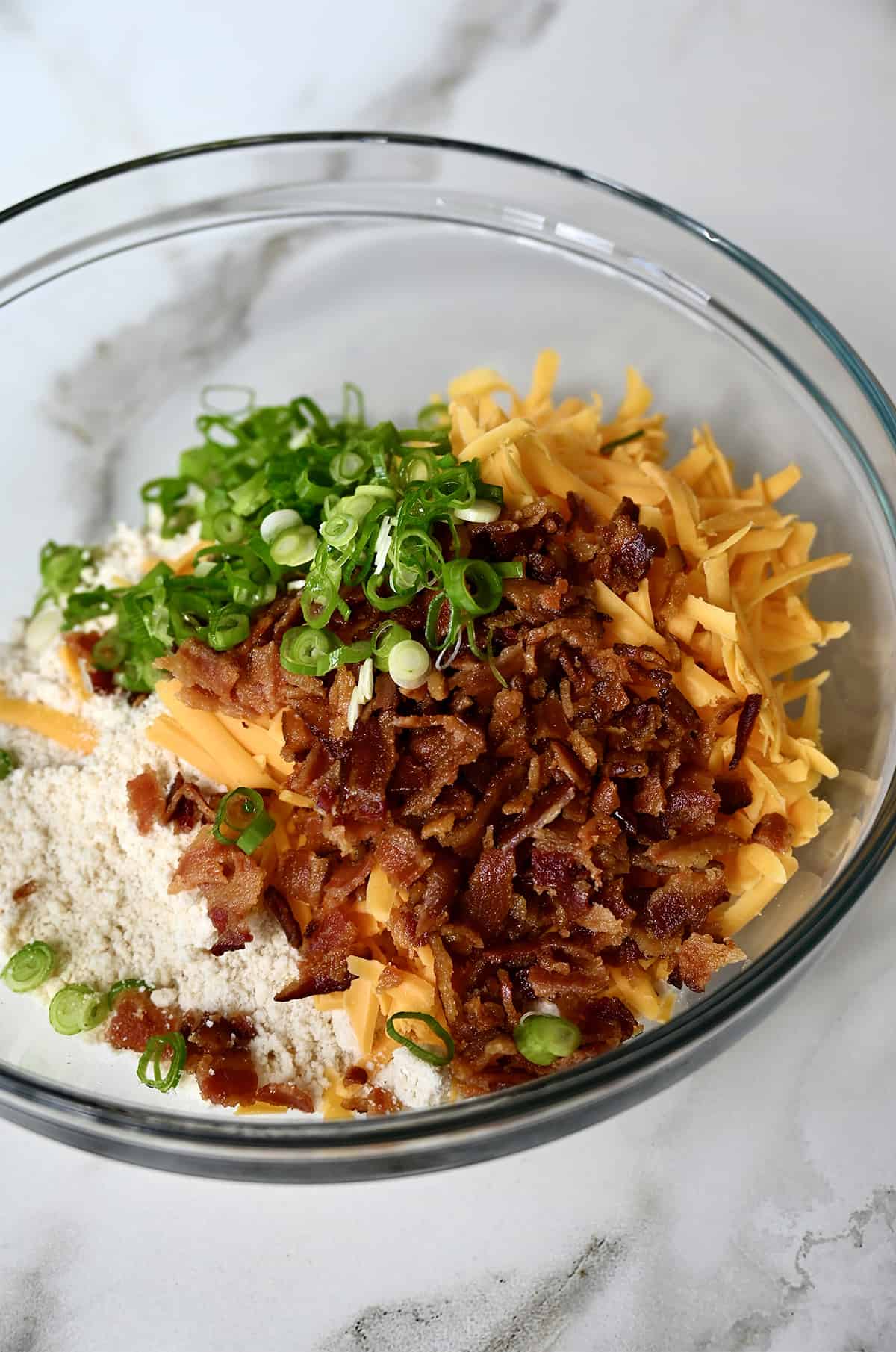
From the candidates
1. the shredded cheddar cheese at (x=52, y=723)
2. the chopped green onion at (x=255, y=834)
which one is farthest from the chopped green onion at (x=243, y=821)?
the shredded cheddar cheese at (x=52, y=723)

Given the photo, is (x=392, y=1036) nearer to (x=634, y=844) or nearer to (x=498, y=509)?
(x=634, y=844)

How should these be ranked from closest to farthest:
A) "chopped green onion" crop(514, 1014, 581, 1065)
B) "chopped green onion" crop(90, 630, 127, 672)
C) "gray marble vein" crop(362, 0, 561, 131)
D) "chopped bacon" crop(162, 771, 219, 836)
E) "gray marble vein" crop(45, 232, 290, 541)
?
1. "chopped green onion" crop(514, 1014, 581, 1065)
2. "chopped bacon" crop(162, 771, 219, 836)
3. "chopped green onion" crop(90, 630, 127, 672)
4. "gray marble vein" crop(45, 232, 290, 541)
5. "gray marble vein" crop(362, 0, 561, 131)

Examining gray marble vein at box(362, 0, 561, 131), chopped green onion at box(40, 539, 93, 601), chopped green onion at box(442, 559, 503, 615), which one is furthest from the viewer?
gray marble vein at box(362, 0, 561, 131)

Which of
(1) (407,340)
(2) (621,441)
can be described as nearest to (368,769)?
(2) (621,441)

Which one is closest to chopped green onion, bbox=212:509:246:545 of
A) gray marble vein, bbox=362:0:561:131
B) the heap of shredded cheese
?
the heap of shredded cheese

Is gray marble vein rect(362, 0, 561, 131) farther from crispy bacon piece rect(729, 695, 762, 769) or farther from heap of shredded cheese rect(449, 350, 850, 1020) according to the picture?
crispy bacon piece rect(729, 695, 762, 769)

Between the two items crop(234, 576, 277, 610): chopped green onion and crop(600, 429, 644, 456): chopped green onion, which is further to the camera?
crop(600, 429, 644, 456): chopped green onion

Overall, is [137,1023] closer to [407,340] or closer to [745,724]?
[745,724]
